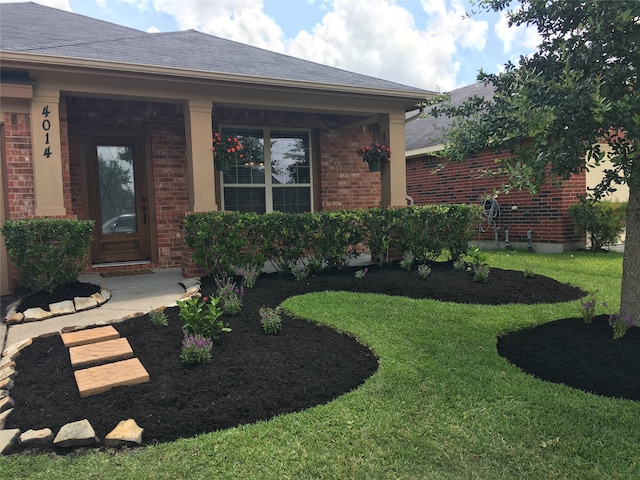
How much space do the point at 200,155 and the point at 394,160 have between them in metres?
3.29

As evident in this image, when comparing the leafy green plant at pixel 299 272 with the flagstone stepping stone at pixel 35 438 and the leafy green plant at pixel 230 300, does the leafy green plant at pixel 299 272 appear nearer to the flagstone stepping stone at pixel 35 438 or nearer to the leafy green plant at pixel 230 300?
the leafy green plant at pixel 230 300

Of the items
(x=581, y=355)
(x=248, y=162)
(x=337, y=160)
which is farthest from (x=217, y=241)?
(x=581, y=355)

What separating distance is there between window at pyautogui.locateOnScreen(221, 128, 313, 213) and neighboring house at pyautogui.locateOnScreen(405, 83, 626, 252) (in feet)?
7.31

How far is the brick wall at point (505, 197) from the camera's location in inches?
396

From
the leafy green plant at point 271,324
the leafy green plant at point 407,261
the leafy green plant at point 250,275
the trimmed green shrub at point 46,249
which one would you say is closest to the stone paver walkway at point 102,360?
the leafy green plant at point 271,324

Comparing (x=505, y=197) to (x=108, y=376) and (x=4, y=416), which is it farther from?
(x=4, y=416)

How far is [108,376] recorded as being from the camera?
10.7 feet

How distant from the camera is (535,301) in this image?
5.57m

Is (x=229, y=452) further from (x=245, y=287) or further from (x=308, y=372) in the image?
(x=245, y=287)

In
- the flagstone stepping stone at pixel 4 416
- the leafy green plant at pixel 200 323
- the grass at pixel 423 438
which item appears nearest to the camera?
the grass at pixel 423 438

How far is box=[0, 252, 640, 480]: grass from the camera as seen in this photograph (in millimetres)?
2318

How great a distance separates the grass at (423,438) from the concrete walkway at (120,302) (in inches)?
94.9

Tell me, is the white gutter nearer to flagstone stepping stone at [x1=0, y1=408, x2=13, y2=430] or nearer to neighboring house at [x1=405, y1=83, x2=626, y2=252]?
neighboring house at [x1=405, y1=83, x2=626, y2=252]

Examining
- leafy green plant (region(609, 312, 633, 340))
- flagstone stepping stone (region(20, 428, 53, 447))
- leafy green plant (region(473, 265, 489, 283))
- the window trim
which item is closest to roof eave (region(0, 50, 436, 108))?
the window trim
